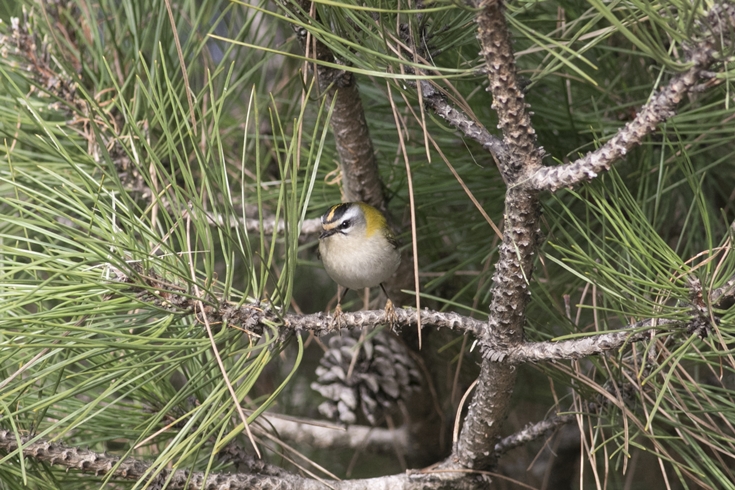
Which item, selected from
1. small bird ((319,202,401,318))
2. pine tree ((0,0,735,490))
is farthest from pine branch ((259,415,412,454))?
small bird ((319,202,401,318))

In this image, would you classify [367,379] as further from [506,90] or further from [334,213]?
[506,90]

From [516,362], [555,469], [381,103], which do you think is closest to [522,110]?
[516,362]

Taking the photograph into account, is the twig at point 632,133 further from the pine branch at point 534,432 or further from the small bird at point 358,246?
the small bird at point 358,246

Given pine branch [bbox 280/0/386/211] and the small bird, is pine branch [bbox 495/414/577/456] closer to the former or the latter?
the small bird

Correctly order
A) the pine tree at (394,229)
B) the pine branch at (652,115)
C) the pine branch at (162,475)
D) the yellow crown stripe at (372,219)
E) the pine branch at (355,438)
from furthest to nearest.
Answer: the pine branch at (355,438)
the yellow crown stripe at (372,219)
the pine branch at (162,475)
the pine tree at (394,229)
the pine branch at (652,115)

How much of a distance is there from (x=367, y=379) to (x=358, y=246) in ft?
1.02

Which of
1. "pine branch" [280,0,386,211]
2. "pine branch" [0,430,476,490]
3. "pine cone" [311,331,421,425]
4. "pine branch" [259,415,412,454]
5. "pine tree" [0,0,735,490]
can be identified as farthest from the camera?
"pine branch" [259,415,412,454]

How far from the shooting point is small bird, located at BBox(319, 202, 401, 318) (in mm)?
1419

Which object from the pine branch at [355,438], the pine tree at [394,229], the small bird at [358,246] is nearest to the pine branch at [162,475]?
the pine tree at [394,229]

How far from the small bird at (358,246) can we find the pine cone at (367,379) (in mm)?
150

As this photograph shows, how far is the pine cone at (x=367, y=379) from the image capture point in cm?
152

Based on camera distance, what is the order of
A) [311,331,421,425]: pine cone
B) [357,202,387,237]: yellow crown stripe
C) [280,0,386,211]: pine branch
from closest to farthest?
[280,0,386,211]: pine branch → [357,202,387,237]: yellow crown stripe → [311,331,421,425]: pine cone

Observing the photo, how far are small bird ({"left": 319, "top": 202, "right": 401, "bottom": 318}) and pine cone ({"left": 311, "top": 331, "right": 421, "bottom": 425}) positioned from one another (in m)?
0.15

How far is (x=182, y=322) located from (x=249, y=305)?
0.41 ft
